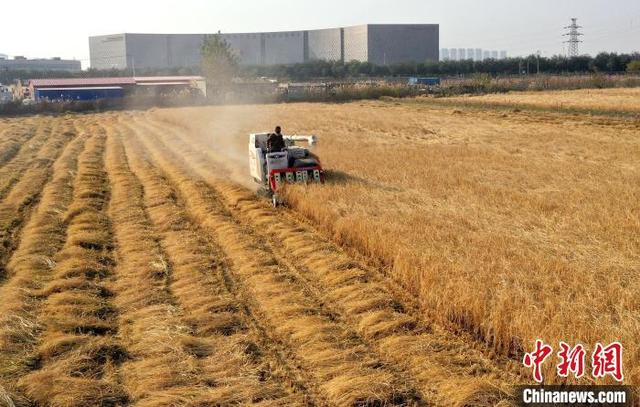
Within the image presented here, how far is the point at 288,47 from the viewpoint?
168 meters

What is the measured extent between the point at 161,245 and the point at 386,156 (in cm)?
1248

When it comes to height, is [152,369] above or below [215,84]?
below

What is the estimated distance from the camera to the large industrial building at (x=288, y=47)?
482ft

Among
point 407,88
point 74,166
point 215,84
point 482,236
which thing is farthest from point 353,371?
point 215,84

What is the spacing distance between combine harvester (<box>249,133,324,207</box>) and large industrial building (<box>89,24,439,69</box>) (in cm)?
13046

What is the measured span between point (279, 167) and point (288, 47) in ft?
516

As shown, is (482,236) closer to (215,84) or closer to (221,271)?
(221,271)

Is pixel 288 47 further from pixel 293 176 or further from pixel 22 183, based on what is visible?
pixel 293 176

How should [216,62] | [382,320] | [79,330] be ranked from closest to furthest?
1. [382,320]
2. [79,330]
3. [216,62]

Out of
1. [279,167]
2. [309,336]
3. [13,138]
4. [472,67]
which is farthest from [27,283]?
[472,67]

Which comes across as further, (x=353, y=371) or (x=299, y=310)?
(x=299, y=310)

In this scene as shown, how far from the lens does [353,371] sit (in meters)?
6.75

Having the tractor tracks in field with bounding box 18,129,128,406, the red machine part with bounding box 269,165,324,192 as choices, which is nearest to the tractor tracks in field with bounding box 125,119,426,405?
the tractor tracks in field with bounding box 18,129,128,406

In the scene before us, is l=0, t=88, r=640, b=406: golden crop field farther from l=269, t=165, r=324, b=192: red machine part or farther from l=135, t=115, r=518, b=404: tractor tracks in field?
l=269, t=165, r=324, b=192: red machine part
